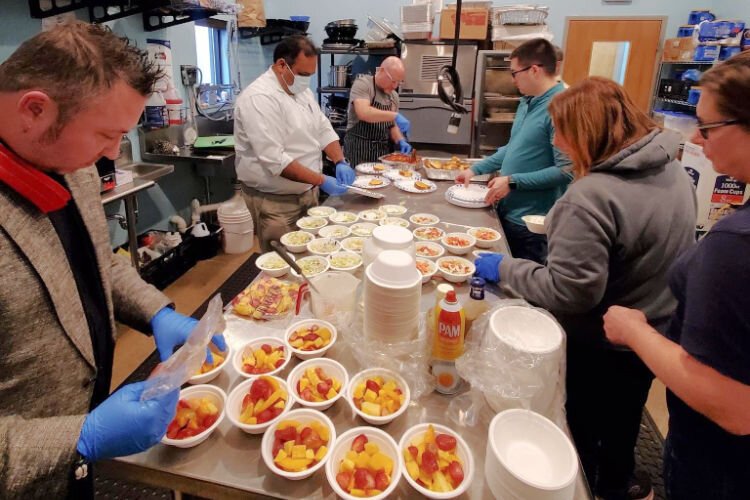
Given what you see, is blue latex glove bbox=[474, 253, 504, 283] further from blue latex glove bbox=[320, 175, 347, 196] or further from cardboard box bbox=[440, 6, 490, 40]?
cardboard box bbox=[440, 6, 490, 40]

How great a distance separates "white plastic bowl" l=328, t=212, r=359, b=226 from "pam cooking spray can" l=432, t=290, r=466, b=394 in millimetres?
1275

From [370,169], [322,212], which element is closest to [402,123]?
[370,169]

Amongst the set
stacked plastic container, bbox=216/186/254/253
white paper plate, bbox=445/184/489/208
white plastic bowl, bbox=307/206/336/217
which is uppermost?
white paper plate, bbox=445/184/489/208

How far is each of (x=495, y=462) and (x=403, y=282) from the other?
44cm

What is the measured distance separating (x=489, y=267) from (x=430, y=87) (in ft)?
13.2

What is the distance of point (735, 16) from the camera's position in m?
4.96

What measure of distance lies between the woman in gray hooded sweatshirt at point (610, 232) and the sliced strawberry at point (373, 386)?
64 centimetres

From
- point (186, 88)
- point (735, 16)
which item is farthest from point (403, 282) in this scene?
point (735, 16)

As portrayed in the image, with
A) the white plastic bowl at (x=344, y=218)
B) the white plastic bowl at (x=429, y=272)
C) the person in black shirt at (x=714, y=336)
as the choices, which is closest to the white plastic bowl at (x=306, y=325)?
the white plastic bowl at (x=429, y=272)

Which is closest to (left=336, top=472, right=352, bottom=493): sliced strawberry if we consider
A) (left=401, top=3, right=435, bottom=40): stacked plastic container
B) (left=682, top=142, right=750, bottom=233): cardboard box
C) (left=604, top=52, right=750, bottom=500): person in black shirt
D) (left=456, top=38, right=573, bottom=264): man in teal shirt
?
(left=604, top=52, right=750, bottom=500): person in black shirt

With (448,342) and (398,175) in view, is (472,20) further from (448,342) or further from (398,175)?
(448,342)

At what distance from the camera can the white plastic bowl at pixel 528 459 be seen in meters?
0.83

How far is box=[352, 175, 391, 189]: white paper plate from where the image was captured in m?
2.96

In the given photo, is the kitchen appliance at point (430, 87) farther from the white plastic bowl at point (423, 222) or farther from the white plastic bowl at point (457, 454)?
the white plastic bowl at point (457, 454)
